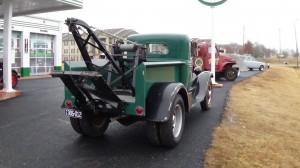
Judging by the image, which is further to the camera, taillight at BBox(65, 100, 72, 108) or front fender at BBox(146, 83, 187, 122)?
taillight at BBox(65, 100, 72, 108)

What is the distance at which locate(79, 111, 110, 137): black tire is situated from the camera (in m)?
6.03

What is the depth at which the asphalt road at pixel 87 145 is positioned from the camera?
4.89 metres

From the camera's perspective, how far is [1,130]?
6.70 meters

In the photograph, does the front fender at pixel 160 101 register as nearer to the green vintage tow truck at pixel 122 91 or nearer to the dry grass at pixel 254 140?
the green vintage tow truck at pixel 122 91

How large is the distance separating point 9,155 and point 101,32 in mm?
2400

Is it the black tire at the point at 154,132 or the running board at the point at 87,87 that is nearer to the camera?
the running board at the point at 87,87

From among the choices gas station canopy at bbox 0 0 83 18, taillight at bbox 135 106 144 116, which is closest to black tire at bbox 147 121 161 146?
taillight at bbox 135 106 144 116

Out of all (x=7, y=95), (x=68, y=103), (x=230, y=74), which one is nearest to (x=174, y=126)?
(x=68, y=103)

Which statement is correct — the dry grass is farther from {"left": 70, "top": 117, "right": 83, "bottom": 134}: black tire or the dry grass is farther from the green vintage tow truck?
{"left": 70, "top": 117, "right": 83, "bottom": 134}: black tire

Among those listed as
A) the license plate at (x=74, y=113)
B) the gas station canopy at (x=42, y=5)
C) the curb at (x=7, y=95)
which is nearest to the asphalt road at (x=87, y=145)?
the license plate at (x=74, y=113)

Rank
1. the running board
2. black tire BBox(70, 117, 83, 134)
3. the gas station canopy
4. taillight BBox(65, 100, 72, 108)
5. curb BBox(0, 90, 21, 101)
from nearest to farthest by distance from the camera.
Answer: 1. the running board
2. taillight BBox(65, 100, 72, 108)
3. black tire BBox(70, 117, 83, 134)
4. curb BBox(0, 90, 21, 101)
5. the gas station canopy

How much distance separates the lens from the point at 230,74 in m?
19.9

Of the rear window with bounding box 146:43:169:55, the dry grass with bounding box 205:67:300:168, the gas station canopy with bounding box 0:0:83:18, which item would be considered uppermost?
the gas station canopy with bounding box 0:0:83:18

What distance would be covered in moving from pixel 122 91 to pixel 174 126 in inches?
43.7
